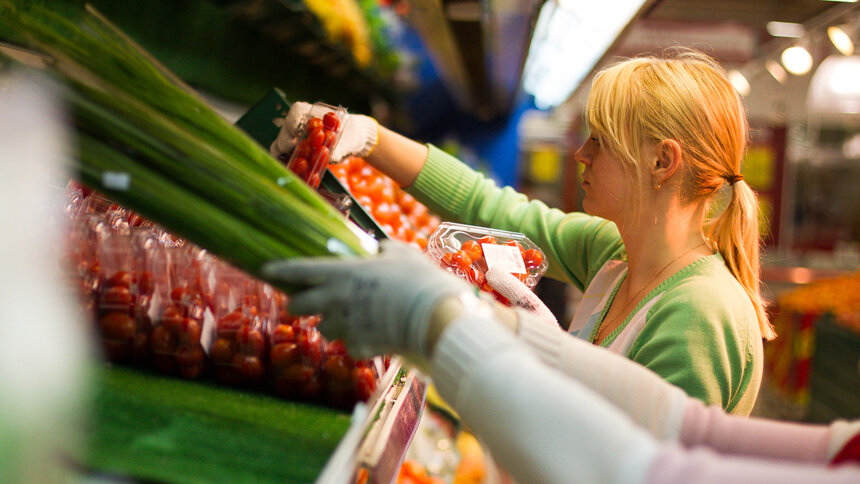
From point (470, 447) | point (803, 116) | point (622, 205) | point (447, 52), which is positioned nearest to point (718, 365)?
point (622, 205)

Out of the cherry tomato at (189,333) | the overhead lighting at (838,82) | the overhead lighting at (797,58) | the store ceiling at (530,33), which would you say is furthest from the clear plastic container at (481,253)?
the overhead lighting at (838,82)

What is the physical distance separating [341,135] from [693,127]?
866mm

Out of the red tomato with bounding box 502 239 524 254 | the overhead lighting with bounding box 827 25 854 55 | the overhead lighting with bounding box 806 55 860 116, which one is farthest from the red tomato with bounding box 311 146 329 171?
the overhead lighting with bounding box 806 55 860 116

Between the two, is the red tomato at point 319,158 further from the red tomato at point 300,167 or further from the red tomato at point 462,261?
the red tomato at point 462,261

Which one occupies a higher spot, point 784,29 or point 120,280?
point 784,29

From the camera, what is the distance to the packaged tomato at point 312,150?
142cm

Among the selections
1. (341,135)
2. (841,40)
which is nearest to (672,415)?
(341,135)

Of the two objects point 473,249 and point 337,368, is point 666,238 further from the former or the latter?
point 337,368

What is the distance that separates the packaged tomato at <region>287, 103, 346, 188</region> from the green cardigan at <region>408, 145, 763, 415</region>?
2.10ft

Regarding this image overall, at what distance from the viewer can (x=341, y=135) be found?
1716 mm

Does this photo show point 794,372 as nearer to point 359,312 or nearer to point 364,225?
point 364,225

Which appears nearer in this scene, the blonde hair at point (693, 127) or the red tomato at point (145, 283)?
the red tomato at point (145, 283)

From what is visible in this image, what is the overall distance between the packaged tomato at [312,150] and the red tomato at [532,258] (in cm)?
55

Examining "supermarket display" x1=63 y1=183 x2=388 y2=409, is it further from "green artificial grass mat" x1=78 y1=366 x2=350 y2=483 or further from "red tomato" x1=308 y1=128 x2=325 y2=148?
"red tomato" x1=308 y1=128 x2=325 y2=148
